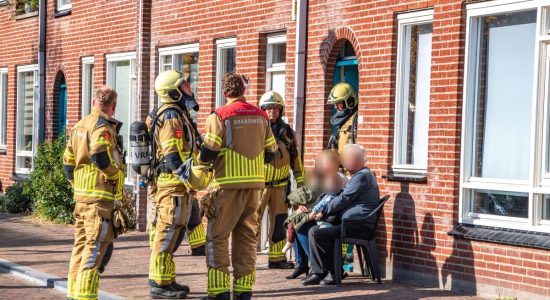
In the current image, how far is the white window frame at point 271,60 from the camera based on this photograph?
47.3 feet

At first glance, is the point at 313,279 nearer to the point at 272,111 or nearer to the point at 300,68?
the point at 272,111

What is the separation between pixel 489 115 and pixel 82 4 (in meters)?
11.4

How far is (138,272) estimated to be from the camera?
12.5 meters

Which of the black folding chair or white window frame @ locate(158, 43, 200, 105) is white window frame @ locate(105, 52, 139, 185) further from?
the black folding chair

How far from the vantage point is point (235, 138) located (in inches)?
381

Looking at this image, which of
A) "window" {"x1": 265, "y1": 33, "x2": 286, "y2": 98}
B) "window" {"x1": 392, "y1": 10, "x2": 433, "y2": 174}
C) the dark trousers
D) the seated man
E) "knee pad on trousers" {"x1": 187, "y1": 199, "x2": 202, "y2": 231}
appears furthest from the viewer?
"window" {"x1": 265, "y1": 33, "x2": 286, "y2": 98}

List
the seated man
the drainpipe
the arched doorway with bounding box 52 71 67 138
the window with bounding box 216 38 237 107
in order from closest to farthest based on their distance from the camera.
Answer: the seated man < the drainpipe < the window with bounding box 216 38 237 107 < the arched doorway with bounding box 52 71 67 138

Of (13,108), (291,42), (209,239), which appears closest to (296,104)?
(291,42)

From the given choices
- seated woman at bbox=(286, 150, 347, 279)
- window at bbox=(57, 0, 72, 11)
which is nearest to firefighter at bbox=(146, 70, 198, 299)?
seated woman at bbox=(286, 150, 347, 279)

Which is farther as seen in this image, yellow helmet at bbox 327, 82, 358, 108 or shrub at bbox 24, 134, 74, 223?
shrub at bbox 24, 134, 74, 223

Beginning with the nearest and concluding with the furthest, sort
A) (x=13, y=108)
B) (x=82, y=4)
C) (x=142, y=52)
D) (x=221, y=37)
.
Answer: (x=221, y=37), (x=142, y=52), (x=82, y=4), (x=13, y=108)

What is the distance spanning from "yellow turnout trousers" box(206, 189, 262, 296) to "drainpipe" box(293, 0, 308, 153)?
3.79m

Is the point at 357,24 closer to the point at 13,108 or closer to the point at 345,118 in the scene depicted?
the point at 345,118

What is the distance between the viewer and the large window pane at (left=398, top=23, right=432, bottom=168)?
11.7 m
